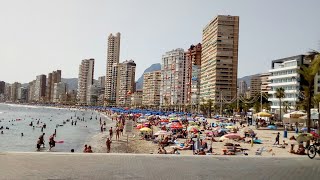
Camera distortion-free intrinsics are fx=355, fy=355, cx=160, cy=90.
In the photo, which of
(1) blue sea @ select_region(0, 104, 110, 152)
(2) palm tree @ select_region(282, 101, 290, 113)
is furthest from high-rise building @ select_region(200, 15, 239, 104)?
(1) blue sea @ select_region(0, 104, 110, 152)

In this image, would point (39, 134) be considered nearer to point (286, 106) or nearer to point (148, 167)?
point (148, 167)

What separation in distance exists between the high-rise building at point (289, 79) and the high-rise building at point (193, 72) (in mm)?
75332

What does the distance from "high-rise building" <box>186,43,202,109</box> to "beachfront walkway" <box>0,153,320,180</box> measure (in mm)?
159950

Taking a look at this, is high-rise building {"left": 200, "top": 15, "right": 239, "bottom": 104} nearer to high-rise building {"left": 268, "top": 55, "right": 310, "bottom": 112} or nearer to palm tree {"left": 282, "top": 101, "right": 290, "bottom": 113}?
high-rise building {"left": 268, "top": 55, "right": 310, "bottom": 112}

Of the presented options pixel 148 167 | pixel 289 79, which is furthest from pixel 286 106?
pixel 148 167

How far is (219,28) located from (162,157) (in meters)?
140

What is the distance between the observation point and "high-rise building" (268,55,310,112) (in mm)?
90875

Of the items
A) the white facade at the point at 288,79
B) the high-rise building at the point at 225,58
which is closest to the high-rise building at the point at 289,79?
the white facade at the point at 288,79

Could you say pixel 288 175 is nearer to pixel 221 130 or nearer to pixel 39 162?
pixel 39 162

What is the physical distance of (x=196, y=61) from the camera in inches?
7510

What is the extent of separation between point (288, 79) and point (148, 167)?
88.9 meters

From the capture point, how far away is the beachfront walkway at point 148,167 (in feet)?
37.1

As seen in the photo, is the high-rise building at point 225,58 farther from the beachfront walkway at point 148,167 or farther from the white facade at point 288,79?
the beachfront walkway at point 148,167

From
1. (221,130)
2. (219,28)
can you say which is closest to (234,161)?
(221,130)
